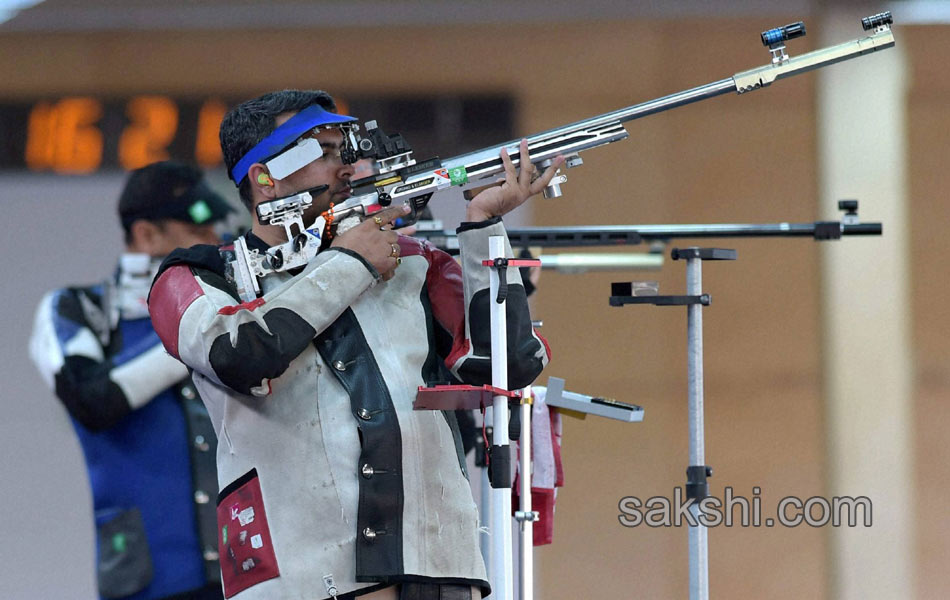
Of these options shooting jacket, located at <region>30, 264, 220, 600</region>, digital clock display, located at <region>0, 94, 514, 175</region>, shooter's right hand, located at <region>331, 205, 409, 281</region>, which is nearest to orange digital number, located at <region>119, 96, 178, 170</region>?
digital clock display, located at <region>0, 94, 514, 175</region>

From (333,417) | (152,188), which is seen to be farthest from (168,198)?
(333,417)

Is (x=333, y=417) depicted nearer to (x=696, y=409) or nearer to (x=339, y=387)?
(x=339, y=387)

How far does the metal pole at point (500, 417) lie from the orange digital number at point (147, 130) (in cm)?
336

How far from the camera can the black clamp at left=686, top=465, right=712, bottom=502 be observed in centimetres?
244

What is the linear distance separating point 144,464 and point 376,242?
3.99 feet

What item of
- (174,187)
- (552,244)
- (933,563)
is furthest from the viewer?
(933,563)

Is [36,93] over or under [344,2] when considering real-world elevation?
under

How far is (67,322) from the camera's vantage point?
295cm

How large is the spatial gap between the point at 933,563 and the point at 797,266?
1.31 metres

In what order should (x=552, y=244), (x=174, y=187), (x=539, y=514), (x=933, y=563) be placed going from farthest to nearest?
(x=933, y=563), (x=174, y=187), (x=552, y=244), (x=539, y=514)

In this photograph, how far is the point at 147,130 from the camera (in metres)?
4.94

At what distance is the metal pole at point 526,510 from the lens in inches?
85.0

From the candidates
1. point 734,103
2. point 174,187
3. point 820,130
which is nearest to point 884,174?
point 820,130

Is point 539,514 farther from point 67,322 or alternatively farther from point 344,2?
point 344,2
